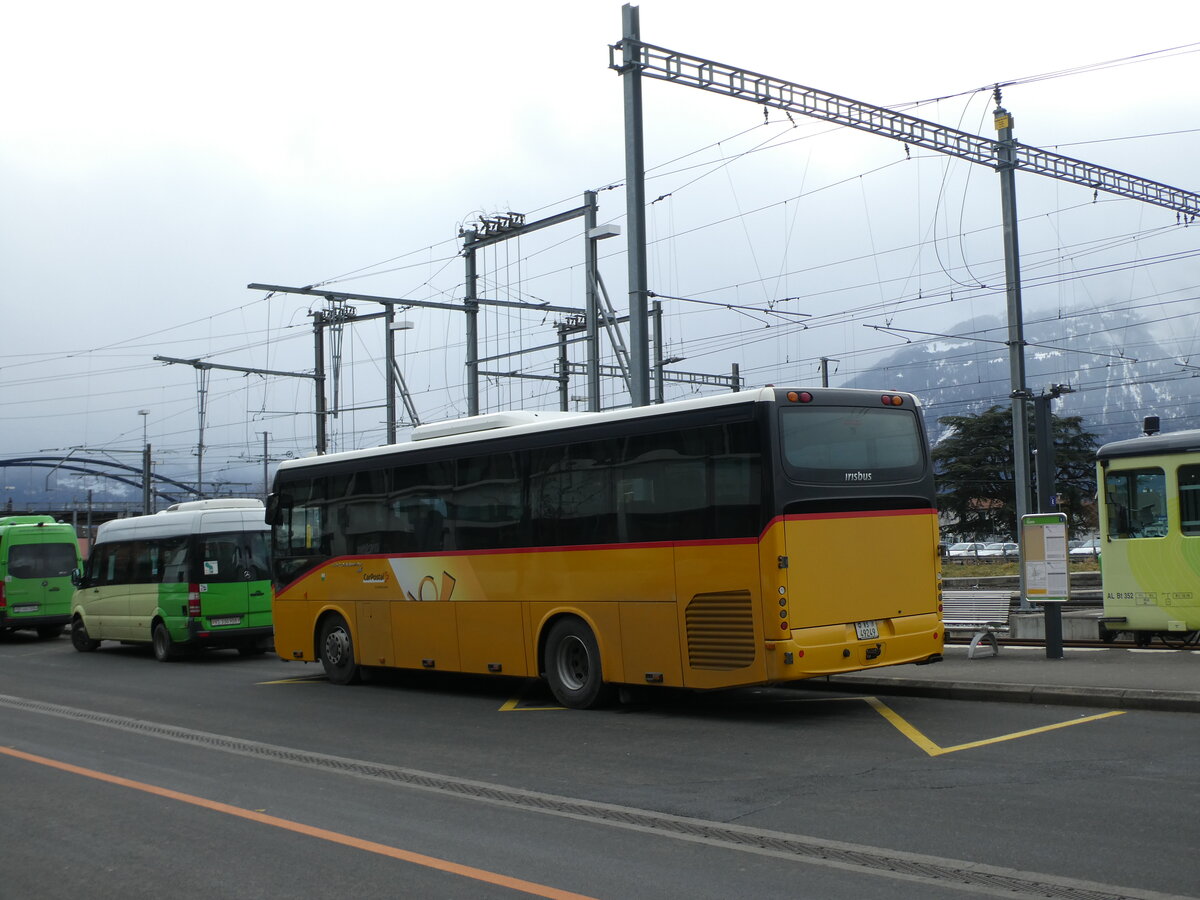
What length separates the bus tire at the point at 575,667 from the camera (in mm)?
12852

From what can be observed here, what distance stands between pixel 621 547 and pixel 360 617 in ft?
17.1

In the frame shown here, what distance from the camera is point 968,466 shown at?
2498 inches

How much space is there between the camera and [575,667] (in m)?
13.3

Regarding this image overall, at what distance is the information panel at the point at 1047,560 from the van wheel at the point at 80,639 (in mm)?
18579

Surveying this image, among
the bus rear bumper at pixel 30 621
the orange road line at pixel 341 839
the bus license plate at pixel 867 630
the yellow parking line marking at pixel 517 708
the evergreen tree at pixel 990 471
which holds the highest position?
the evergreen tree at pixel 990 471

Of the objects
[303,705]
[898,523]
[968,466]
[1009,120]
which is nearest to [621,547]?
[898,523]

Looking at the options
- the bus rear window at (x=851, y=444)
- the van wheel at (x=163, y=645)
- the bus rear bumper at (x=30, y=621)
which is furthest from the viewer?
the bus rear bumper at (x=30, y=621)

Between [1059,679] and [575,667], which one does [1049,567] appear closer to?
[1059,679]

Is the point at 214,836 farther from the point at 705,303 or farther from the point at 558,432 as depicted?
the point at 705,303

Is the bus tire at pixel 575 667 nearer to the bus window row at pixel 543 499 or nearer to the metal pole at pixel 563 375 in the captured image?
the bus window row at pixel 543 499

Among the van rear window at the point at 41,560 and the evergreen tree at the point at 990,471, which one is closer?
the van rear window at the point at 41,560

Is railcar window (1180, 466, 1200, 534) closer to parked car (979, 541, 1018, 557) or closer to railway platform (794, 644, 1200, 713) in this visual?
railway platform (794, 644, 1200, 713)

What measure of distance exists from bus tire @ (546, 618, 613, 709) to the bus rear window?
306cm

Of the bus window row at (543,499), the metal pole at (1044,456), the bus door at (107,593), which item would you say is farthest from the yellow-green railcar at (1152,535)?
the bus door at (107,593)
